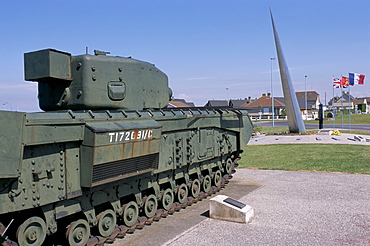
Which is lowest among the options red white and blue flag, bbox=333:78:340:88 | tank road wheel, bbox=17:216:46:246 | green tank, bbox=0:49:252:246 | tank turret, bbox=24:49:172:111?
tank road wheel, bbox=17:216:46:246

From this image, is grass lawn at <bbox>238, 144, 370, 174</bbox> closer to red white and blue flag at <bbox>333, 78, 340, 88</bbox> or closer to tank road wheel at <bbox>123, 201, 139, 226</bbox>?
tank road wheel at <bbox>123, 201, 139, 226</bbox>

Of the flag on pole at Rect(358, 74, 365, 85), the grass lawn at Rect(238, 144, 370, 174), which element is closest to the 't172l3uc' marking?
the grass lawn at Rect(238, 144, 370, 174)

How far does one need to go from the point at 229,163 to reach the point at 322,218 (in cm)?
455

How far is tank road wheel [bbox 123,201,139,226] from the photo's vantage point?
27.2 feet

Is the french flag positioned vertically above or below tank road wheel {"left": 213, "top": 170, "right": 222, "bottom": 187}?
above

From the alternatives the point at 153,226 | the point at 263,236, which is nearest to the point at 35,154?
the point at 153,226

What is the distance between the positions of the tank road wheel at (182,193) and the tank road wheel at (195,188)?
29cm

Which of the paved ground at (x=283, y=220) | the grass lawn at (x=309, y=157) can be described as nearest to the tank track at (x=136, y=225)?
the paved ground at (x=283, y=220)

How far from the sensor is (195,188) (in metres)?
11.2

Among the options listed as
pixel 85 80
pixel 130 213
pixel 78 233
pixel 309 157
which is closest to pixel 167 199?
pixel 130 213

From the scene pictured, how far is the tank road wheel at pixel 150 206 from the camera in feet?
29.6

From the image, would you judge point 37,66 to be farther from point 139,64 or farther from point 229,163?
point 229,163

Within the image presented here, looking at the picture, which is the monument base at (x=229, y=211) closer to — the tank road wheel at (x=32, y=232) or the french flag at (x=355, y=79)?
the tank road wheel at (x=32, y=232)

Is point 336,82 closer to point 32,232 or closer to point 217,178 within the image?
point 217,178
